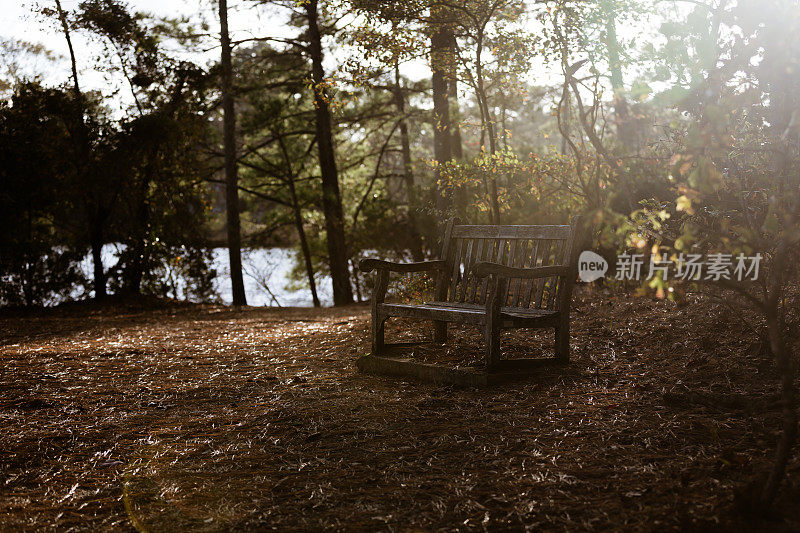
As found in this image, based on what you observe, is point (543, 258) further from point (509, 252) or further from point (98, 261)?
point (98, 261)

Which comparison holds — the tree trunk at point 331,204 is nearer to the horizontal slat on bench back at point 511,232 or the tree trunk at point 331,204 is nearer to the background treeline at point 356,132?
the background treeline at point 356,132

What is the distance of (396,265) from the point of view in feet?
18.4

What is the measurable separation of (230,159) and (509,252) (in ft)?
35.6

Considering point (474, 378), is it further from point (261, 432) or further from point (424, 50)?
point (424, 50)

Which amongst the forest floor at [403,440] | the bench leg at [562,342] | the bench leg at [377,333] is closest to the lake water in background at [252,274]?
the forest floor at [403,440]

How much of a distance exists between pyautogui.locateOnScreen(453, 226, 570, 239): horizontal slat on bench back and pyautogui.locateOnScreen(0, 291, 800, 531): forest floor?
3.16 feet

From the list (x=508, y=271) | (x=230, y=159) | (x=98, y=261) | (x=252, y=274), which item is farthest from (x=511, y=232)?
Answer: (x=252, y=274)

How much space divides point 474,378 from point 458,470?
154 centimetres

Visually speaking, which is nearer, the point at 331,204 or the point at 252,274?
the point at 331,204

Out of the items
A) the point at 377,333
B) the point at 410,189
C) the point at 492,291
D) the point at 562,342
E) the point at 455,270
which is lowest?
the point at 562,342

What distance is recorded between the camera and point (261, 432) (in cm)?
402

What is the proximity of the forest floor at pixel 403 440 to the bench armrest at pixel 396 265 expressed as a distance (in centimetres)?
71

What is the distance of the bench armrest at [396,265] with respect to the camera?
5.39 m

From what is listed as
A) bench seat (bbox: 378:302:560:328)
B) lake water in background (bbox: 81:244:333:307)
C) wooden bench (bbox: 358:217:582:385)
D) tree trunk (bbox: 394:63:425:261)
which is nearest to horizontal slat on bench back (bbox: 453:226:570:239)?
wooden bench (bbox: 358:217:582:385)
